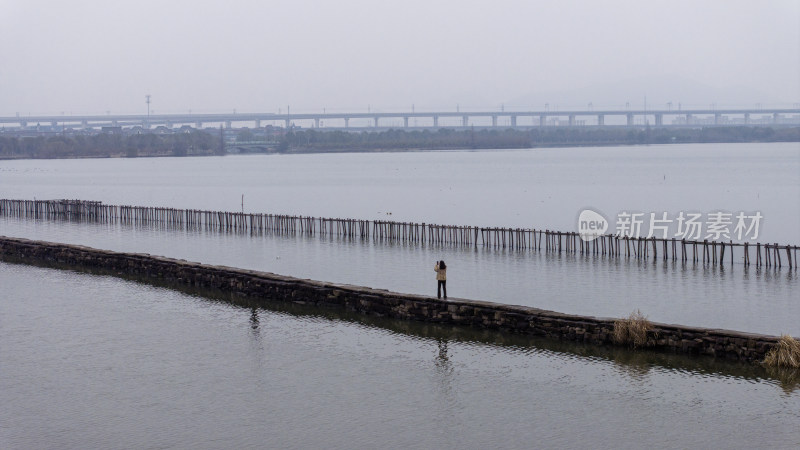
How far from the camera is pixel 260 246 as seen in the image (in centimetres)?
5147

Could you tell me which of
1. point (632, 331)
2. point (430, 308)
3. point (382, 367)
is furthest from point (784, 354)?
point (430, 308)

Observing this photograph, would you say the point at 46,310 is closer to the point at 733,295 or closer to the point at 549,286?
the point at 549,286

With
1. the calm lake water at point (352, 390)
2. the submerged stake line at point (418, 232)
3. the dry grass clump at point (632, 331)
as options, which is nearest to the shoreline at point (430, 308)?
the dry grass clump at point (632, 331)

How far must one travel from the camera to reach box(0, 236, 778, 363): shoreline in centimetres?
2280

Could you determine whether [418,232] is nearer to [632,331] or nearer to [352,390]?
[632,331]

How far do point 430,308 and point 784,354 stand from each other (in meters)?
10.1

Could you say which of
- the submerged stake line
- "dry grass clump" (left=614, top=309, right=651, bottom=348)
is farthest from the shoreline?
the submerged stake line

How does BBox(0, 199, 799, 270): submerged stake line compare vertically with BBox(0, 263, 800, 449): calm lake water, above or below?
above

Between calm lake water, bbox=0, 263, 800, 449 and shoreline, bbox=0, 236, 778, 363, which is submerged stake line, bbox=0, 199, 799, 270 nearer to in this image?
shoreline, bbox=0, 236, 778, 363

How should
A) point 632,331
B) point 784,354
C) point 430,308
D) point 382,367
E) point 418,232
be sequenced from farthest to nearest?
point 418,232 < point 430,308 < point 632,331 < point 382,367 < point 784,354

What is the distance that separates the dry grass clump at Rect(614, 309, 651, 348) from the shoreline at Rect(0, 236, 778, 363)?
0.58 feet

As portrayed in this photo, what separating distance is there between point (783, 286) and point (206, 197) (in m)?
78.1

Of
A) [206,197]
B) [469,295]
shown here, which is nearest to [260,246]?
[469,295]

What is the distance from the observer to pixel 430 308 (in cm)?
2738
